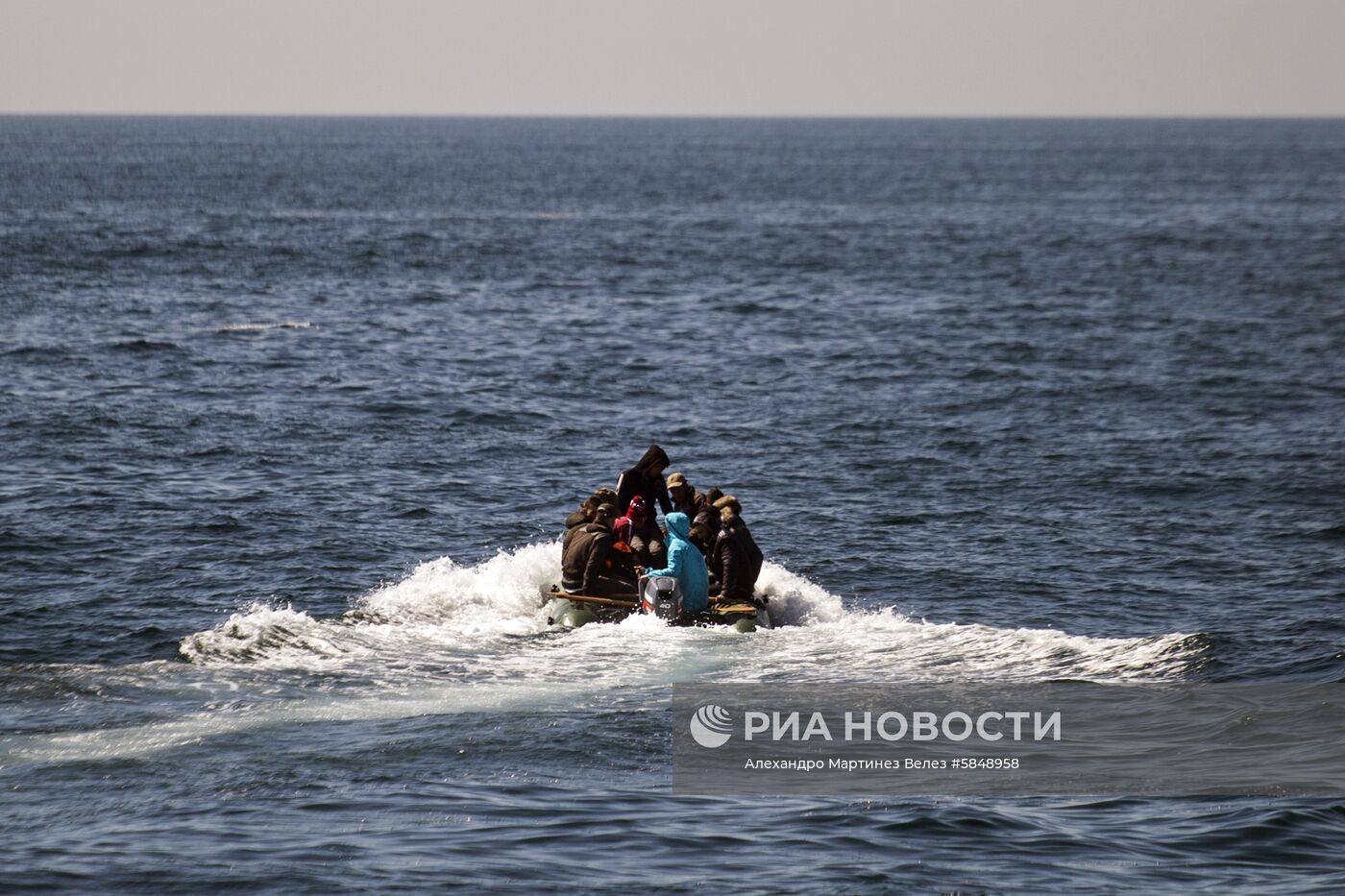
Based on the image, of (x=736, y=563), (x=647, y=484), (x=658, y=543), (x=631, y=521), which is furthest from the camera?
(x=647, y=484)

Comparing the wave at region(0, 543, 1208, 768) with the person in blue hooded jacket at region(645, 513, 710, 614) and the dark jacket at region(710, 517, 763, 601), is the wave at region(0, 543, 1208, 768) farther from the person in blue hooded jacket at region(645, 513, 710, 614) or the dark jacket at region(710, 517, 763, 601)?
the dark jacket at region(710, 517, 763, 601)

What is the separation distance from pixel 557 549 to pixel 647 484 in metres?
2.14

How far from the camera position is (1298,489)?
3288 centimetres

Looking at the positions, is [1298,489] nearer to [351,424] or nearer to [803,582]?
[803,582]

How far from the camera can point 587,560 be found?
921 inches

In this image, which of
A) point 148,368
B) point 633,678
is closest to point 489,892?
point 633,678

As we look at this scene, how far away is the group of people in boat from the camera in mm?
22547

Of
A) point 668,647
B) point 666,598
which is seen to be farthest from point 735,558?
point 668,647

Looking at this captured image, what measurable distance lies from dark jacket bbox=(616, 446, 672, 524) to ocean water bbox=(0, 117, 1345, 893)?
71.9 inches

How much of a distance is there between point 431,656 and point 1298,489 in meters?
19.9

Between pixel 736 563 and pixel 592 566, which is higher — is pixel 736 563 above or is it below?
above

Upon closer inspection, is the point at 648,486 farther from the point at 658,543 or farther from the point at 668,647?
the point at 668,647

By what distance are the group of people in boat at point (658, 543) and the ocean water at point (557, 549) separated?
0.85 metres

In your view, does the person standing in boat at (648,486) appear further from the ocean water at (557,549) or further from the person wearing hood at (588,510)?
the ocean water at (557,549)
